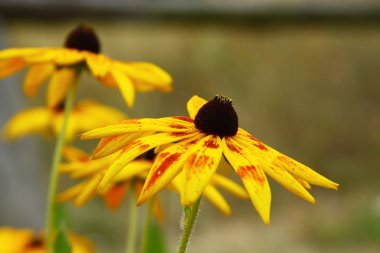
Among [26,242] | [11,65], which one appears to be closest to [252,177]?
[11,65]

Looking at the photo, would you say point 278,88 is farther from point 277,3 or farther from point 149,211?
point 149,211

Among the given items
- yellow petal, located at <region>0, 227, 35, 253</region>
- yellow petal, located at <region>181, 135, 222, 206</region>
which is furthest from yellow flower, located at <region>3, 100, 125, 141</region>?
yellow petal, located at <region>181, 135, 222, 206</region>

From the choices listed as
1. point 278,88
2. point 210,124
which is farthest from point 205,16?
point 210,124

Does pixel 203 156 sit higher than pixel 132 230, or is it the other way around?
pixel 203 156

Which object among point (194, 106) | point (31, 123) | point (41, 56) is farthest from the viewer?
point (31, 123)

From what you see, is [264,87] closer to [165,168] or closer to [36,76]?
[36,76]

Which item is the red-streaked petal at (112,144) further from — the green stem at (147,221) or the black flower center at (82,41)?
the black flower center at (82,41)
